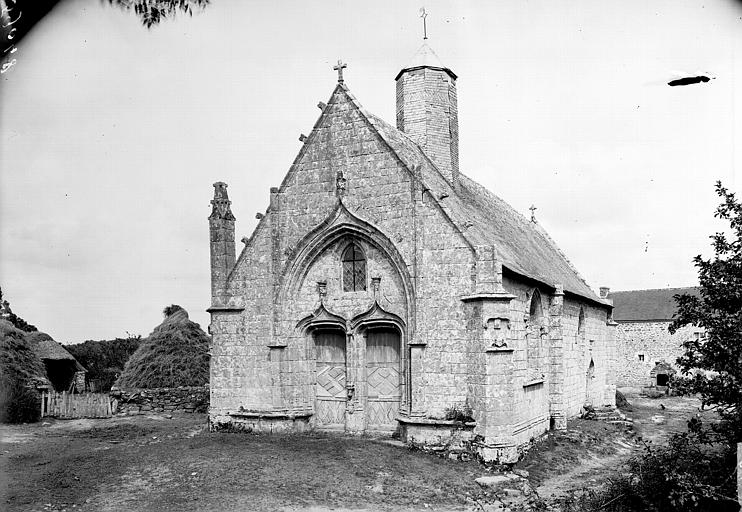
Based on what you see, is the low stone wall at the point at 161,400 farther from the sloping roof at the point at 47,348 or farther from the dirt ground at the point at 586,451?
the dirt ground at the point at 586,451

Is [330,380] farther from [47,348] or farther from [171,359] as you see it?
[47,348]

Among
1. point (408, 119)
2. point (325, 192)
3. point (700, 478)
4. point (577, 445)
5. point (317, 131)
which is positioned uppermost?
point (408, 119)

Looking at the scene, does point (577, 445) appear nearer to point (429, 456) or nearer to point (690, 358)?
point (429, 456)

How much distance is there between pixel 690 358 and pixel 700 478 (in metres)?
1.83

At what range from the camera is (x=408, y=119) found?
69.5 ft

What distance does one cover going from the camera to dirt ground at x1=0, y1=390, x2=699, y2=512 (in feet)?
38.5

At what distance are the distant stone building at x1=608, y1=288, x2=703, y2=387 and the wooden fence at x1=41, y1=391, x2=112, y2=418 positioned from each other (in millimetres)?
39412

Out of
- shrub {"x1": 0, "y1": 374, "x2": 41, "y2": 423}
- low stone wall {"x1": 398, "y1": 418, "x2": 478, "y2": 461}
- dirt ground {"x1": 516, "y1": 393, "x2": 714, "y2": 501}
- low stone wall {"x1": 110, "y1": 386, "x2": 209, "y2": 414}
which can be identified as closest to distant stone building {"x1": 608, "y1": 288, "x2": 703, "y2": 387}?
dirt ground {"x1": 516, "y1": 393, "x2": 714, "y2": 501}

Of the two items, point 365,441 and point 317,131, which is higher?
point 317,131

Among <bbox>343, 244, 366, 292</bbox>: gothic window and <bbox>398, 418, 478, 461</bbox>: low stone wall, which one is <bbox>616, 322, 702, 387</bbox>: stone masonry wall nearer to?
<bbox>398, 418, 478, 461</bbox>: low stone wall

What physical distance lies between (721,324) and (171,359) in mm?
23397

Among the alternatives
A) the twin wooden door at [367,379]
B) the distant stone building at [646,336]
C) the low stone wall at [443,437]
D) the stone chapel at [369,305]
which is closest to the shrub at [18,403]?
the stone chapel at [369,305]

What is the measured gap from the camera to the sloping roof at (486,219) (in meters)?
16.7

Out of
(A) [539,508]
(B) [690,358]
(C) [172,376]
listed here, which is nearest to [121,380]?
(C) [172,376]
